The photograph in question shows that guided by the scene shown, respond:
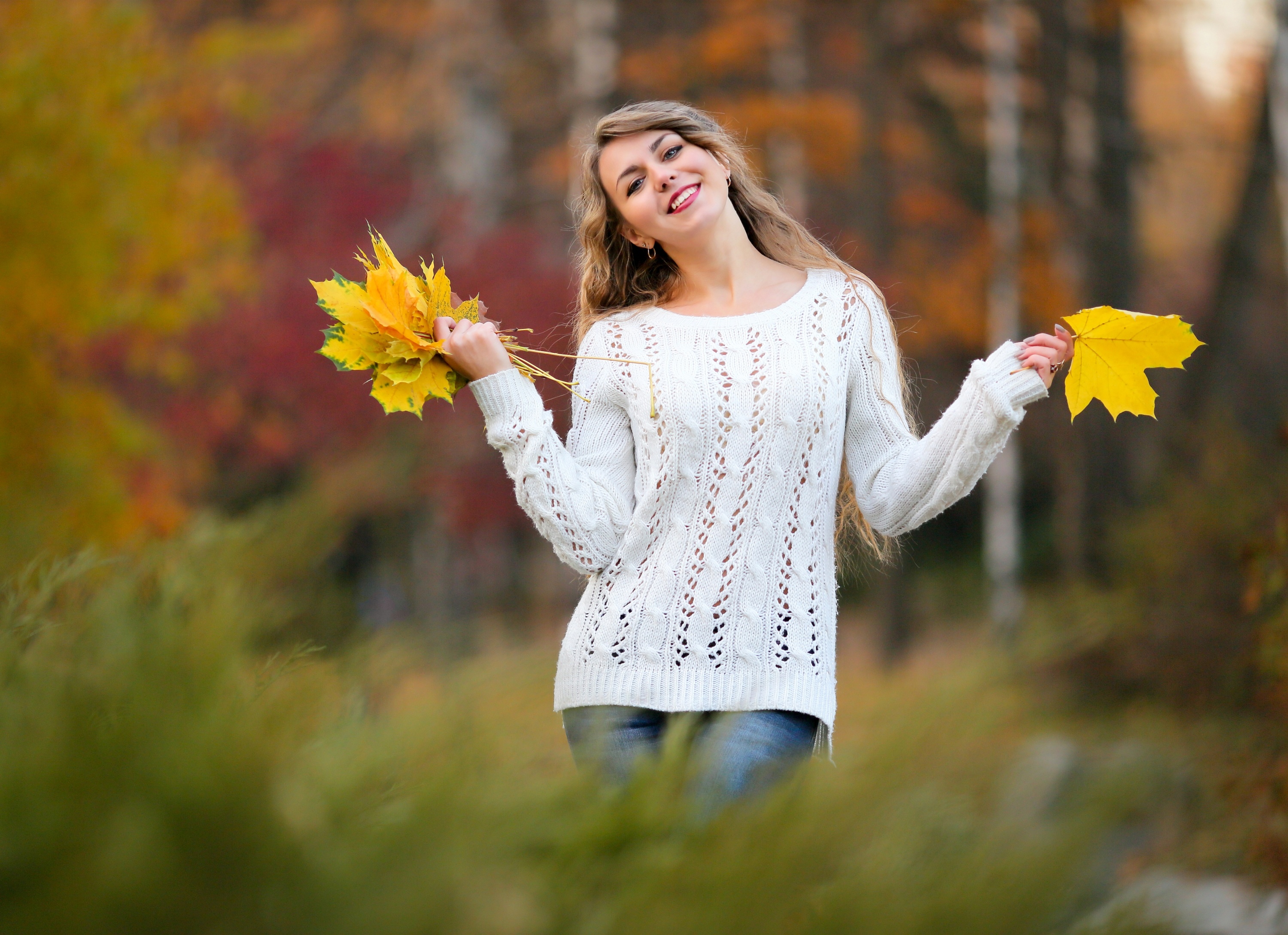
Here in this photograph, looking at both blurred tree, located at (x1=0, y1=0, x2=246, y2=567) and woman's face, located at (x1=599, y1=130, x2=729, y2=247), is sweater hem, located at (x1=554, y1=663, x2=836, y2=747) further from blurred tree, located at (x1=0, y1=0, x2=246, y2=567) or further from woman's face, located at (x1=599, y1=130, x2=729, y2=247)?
blurred tree, located at (x1=0, y1=0, x2=246, y2=567)

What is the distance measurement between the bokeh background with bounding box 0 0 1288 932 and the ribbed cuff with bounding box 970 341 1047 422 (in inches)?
23.9

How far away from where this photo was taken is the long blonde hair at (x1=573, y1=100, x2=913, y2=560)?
9.66ft

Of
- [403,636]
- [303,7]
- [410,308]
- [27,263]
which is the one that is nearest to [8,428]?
[27,263]

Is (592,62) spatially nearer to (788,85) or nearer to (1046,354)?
(788,85)

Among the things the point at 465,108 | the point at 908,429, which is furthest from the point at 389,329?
the point at 465,108

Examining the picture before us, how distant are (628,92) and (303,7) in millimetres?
6364

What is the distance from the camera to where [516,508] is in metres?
12.3

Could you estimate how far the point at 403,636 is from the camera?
7.09 feet

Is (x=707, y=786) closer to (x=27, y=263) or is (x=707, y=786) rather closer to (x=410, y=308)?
(x=410, y=308)

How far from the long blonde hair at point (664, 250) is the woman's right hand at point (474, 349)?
0.40 meters

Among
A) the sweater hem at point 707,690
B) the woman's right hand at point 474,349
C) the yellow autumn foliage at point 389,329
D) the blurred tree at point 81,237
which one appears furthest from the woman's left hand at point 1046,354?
the blurred tree at point 81,237

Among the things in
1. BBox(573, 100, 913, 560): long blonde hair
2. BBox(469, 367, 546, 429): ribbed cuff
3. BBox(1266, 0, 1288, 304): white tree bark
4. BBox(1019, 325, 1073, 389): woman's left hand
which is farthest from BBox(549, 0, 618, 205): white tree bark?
BBox(1019, 325, 1073, 389): woman's left hand

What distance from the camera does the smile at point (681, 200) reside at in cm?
281

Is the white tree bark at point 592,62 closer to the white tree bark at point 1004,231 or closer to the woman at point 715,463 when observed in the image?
the white tree bark at point 1004,231
